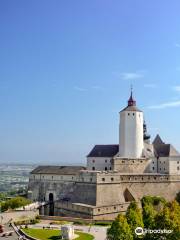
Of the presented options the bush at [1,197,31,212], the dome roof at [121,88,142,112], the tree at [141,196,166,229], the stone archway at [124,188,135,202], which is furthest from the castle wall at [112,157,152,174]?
the bush at [1,197,31,212]

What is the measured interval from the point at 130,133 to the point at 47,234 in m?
21.4

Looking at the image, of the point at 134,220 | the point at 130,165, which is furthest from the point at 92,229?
the point at 130,165

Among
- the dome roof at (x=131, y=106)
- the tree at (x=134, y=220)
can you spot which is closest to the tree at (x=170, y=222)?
the tree at (x=134, y=220)

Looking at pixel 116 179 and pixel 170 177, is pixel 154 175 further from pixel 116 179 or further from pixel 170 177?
pixel 116 179

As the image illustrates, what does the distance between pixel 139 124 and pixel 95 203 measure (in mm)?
14154

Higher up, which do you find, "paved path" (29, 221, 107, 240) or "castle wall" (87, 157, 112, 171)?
"castle wall" (87, 157, 112, 171)

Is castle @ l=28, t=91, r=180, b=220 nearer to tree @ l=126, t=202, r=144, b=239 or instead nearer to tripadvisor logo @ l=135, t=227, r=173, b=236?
tree @ l=126, t=202, r=144, b=239

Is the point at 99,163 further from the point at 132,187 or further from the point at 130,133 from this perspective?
the point at 132,187

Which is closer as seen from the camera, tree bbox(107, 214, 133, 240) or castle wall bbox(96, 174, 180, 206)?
tree bbox(107, 214, 133, 240)

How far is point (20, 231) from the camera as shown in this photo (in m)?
36.0

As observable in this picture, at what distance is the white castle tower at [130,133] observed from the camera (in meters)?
51.8

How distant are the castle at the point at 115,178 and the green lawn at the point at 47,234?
649 centimetres

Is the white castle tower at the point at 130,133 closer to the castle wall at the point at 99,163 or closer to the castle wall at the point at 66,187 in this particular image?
the castle wall at the point at 99,163

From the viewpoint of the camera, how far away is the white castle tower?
51.8 meters
